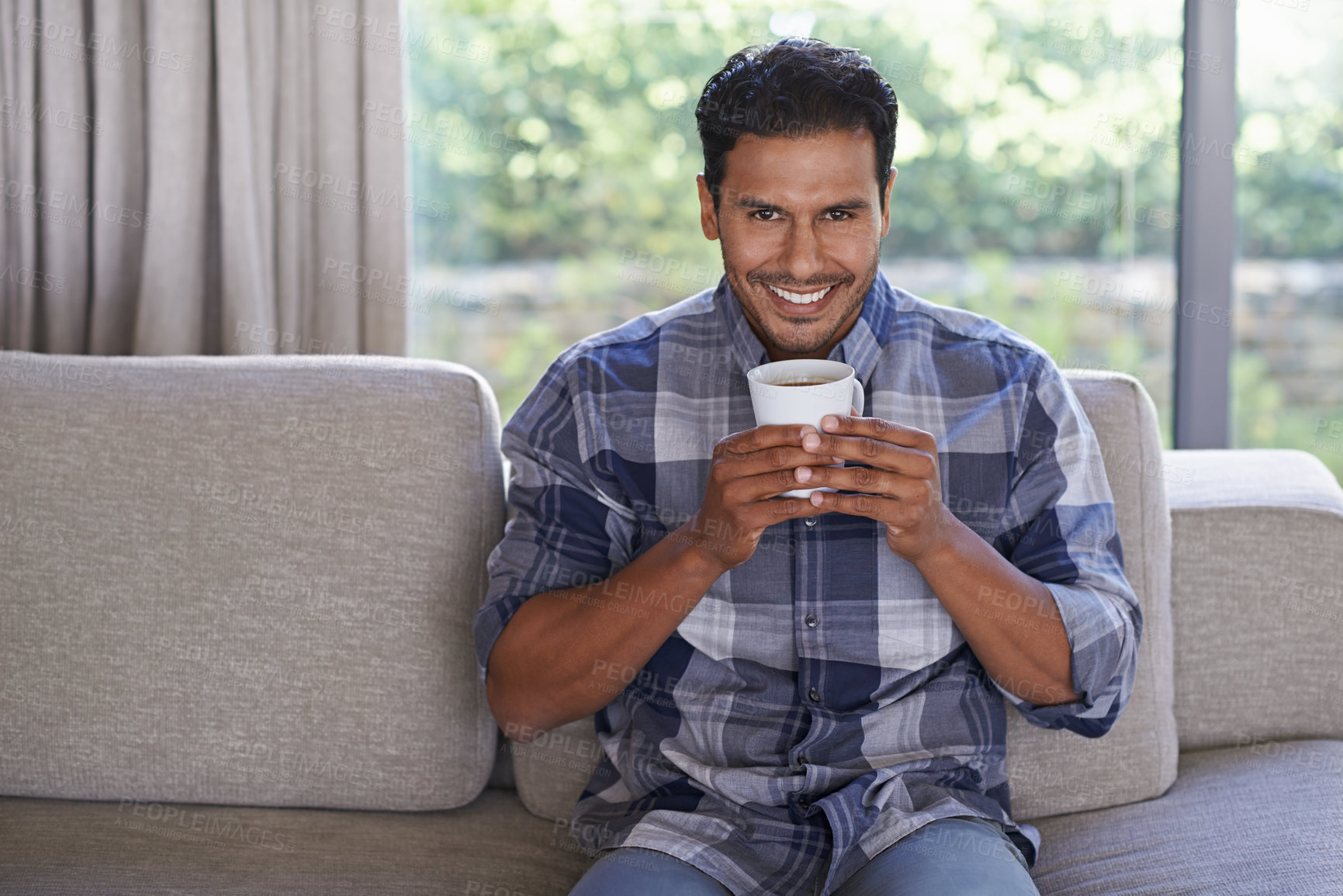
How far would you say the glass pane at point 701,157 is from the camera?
2283mm

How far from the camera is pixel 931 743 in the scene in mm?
1327

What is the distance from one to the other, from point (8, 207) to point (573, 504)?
54.9 inches

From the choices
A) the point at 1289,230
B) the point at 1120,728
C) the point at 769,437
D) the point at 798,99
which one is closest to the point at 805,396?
the point at 769,437

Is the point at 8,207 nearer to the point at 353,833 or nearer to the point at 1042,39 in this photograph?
the point at 353,833

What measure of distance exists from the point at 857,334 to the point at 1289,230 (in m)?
1.41

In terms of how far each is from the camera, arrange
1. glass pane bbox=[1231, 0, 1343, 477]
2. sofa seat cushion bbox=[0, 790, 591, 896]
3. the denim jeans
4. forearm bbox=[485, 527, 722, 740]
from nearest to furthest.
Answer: the denim jeans < forearm bbox=[485, 527, 722, 740] < sofa seat cushion bbox=[0, 790, 591, 896] < glass pane bbox=[1231, 0, 1343, 477]

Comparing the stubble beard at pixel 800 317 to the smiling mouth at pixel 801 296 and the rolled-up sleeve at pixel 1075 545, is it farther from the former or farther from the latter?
the rolled-up sleeve at pixel 1075 545

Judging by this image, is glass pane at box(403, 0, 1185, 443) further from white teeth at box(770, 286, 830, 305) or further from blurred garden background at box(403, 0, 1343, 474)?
white teeth at box(770, 286, 830, 305)

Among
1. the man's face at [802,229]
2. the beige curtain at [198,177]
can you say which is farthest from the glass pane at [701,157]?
the man's face at [802,229]

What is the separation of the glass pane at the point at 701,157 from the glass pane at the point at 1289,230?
148 mm

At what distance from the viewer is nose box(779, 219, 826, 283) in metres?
1.30

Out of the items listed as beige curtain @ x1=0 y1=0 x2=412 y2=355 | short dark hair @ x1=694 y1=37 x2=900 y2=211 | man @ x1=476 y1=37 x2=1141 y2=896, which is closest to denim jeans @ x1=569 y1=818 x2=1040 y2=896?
man @ x1=476 y1=37 x2=1141 y2=896

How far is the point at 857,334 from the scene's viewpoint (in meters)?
1.37

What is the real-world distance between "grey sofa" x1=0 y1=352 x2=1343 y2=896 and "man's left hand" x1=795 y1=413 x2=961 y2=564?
482 mm
